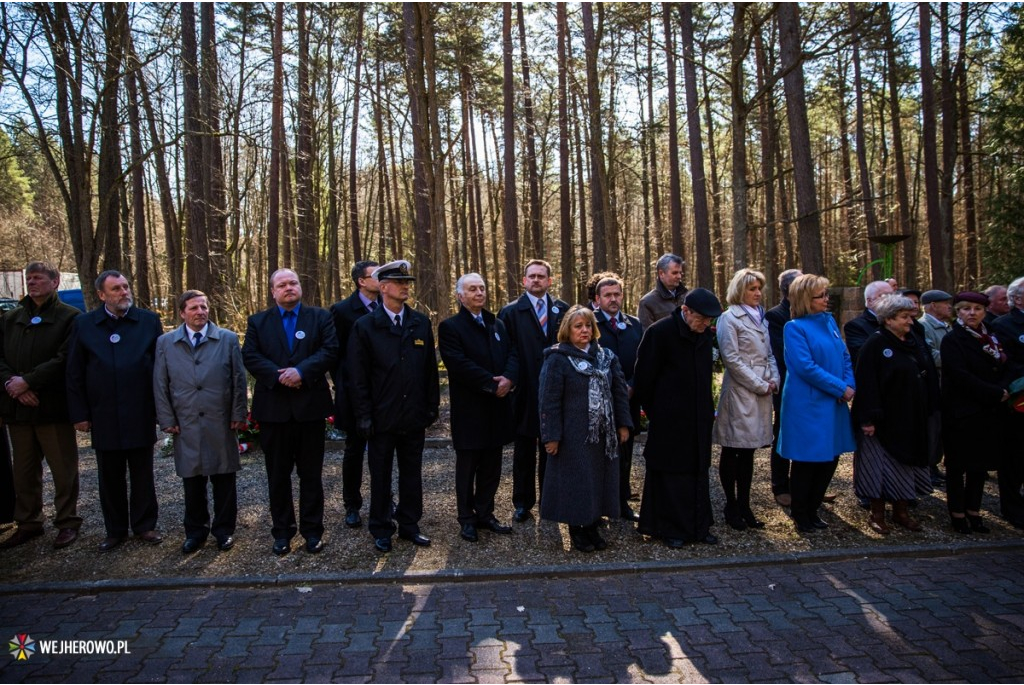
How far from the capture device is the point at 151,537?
227 inches

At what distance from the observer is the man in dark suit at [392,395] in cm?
551

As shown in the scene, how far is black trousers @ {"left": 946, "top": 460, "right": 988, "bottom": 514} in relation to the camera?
5.84 metres

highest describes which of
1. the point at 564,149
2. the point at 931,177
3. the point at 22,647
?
the point at 564,149

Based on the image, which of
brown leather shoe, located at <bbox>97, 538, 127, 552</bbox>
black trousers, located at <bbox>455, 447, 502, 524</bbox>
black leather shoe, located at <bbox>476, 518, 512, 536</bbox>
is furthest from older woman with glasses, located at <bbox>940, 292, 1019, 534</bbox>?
brown leather shoe, located at <bbox>97, 538, 127, 552</bbox>

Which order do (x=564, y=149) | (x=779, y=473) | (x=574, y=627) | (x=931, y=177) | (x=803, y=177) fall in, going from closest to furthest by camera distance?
(x=574, y=627) < (x=779, y=473) < (x=803, y=177) < (x=931, y=177) < (x=564, y=149)

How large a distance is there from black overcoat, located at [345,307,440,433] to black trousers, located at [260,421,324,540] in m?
0.47

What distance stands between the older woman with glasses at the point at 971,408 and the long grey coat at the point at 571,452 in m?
3.02

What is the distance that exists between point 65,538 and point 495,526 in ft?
11.9

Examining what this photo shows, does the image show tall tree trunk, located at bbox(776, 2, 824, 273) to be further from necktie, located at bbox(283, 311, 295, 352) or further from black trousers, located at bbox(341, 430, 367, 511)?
necktie, located at bbox(283, 311, 295, 352)

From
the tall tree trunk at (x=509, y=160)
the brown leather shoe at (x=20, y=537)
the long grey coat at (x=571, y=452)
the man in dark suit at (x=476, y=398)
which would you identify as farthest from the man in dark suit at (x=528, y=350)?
the tall tree trunk at (x=509, y=160)

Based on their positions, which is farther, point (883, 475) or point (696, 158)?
point (696, 158)

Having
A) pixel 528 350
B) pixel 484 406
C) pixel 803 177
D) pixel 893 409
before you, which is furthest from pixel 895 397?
pixel 803 177

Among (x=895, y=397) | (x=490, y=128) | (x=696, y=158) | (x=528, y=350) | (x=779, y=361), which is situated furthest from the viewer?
(x=490, y=128)

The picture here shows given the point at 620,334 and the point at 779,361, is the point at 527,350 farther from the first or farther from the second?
the point at 779,361
